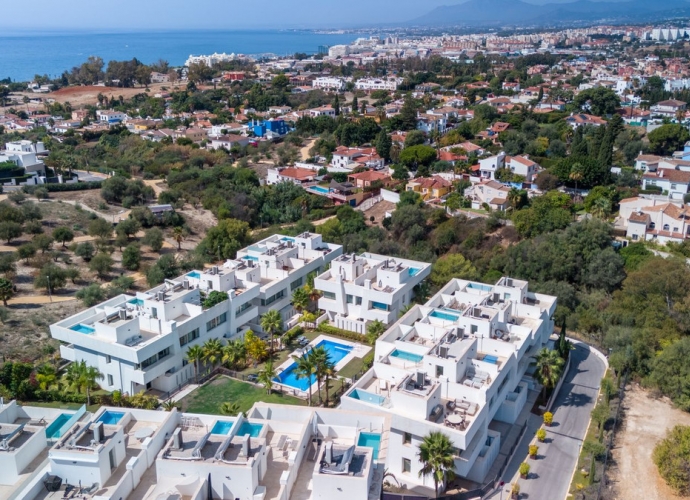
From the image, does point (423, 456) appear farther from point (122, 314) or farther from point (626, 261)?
point (626, 261)

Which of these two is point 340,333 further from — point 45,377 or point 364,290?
point 45,377

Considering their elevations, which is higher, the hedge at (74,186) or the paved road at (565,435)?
the hedge at (74,186)

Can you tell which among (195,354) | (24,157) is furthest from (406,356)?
(24,157)

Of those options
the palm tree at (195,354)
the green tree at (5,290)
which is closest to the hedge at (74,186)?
the green tree at (5,290)

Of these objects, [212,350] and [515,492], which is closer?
Answer: [515,492]

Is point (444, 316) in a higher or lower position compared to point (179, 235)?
higher

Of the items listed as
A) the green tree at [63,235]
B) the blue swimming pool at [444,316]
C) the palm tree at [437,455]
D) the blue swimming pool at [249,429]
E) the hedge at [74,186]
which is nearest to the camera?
the blue swimming pool at [249,429]

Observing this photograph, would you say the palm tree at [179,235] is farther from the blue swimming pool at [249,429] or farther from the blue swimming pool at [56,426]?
the blue swimming pool at [249,429]
